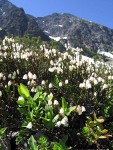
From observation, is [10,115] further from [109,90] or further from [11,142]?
[109,90]

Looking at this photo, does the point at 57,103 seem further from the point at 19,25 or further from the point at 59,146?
the point at 19,25

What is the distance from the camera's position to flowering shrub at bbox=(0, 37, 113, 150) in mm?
6155

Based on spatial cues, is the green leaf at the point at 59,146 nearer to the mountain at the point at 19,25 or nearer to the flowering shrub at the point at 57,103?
the flowering shrub at the point at 57,103

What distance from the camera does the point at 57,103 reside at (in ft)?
20.3

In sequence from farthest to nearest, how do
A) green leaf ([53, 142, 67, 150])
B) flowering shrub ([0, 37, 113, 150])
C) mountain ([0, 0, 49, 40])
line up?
mountain ([0, 0, 49, 40]), flowering shrub ([0, 37, 113, 150]), green leaf ([53, 142, 67, 150])

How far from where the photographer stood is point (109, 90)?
768 cm

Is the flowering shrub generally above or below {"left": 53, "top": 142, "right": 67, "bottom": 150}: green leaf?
above

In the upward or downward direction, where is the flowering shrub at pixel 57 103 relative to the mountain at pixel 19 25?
downward

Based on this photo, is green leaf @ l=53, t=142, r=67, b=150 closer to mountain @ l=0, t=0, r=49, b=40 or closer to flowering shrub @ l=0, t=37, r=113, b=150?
flowering shrub @ l=0, t=37, r=113, b=150

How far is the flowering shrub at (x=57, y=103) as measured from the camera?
6155mm

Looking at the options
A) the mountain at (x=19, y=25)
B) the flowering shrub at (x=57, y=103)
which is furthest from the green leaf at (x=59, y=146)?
the mountain at (x=19, y=25)

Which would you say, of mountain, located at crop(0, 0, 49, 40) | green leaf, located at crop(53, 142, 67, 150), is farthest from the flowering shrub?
mountain, located at crop(0, 0, 49, 40)

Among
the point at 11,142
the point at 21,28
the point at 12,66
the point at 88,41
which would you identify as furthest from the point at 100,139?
the point at 88,41

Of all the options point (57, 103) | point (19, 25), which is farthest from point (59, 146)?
point (19, 25)
